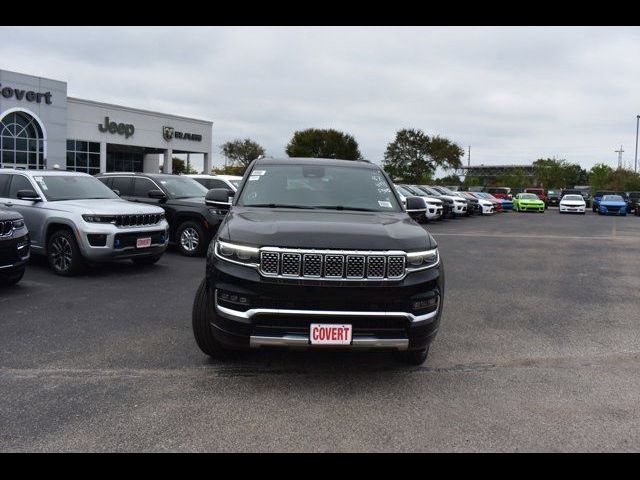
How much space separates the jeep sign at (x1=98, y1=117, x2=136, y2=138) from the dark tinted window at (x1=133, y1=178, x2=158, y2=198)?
103ft

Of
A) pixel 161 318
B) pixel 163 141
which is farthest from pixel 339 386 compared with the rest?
pixel 163 141

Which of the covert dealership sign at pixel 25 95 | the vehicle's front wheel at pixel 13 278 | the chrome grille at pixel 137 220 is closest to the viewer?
the vehicle's front wheel at pixel 13 278

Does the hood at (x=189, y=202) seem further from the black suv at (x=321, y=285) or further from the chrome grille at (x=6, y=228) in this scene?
the black suv at (x=321, y=285)

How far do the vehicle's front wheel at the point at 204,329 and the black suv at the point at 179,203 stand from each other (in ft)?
20.8

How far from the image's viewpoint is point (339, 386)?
4305 mm

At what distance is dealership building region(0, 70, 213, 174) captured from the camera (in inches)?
1337

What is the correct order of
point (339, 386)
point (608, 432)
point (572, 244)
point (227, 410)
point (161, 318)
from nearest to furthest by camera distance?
point (608, 432) < point (227, 410) < point (339, 386) < point (161, 318) < point (572, 244)

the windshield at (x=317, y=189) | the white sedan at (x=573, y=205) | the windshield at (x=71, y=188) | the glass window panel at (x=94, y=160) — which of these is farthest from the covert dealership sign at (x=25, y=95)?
the white sedan at (x=573, y=205)

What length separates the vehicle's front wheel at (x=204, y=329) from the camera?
4477mm

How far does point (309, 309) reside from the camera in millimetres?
3918

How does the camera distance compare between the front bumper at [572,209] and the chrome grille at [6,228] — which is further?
the front bumper at [572,209]
